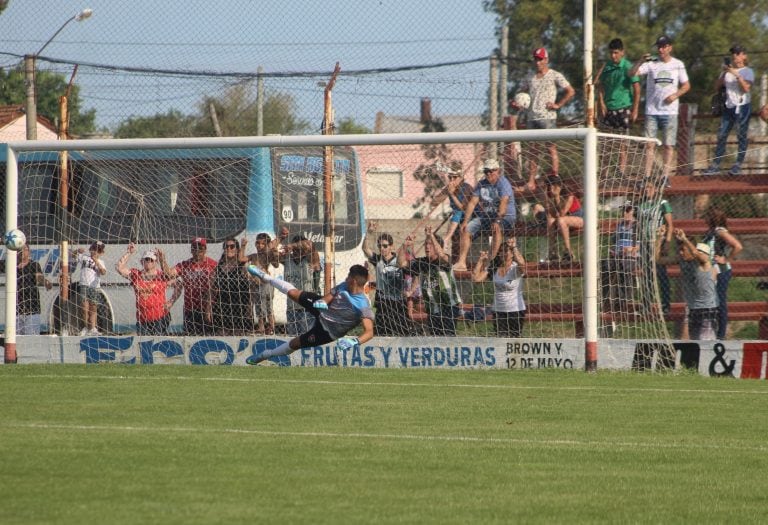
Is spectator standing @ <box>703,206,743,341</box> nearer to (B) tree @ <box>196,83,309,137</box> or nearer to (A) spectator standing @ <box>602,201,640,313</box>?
(A) spectator standing @ <box>602,201,640,313</box>

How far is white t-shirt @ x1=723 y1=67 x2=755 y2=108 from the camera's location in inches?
680

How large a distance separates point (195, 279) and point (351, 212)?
225 centimetres

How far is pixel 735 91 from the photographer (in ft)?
56.6

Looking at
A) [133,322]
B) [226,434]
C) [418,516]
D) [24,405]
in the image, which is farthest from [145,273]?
[418,516]

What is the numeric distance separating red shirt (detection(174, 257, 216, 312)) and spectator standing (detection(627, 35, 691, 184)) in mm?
6269

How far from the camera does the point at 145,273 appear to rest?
658 inches

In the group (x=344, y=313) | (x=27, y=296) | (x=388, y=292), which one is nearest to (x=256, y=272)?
(x=344, y=313)

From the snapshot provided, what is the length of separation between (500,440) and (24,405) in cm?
407

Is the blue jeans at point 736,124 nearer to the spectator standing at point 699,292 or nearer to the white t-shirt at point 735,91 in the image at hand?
the white t-shirt at point 735,91

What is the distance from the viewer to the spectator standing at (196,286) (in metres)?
16.0

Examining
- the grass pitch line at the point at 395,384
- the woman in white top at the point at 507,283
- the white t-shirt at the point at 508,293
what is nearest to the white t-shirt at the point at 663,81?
the woman in white top at the point at 507,283

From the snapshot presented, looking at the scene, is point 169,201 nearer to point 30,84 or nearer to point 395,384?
point 30,84

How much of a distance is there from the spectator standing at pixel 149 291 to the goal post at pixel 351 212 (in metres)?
0.10

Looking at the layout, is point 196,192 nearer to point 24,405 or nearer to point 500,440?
point 24,405
